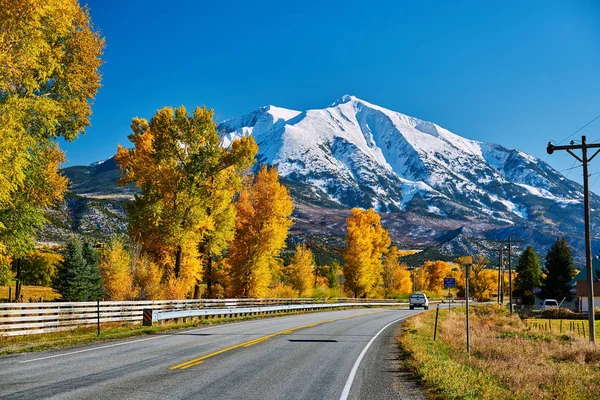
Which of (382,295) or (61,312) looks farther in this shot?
(382,295)

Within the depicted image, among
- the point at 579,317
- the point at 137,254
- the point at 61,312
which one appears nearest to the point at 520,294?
the point at 579,317

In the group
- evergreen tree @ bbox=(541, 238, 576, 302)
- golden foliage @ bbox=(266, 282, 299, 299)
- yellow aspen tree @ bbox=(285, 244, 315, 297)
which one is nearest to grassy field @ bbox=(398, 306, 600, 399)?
golden foliage @ bbox=(266, 282, 299, 299)

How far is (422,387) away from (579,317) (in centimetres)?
5385

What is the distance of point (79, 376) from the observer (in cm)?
1045

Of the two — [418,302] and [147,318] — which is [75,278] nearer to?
[147,318]

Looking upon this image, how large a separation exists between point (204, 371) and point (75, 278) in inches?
1837

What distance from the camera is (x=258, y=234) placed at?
139 feet

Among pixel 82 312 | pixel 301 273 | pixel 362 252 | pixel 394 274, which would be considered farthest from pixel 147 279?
pixel 394 274

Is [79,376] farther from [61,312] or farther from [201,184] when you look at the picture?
[201,184]

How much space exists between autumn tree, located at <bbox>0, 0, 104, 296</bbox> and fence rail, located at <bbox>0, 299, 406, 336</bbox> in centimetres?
239

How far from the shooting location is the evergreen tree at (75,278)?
52.1 m

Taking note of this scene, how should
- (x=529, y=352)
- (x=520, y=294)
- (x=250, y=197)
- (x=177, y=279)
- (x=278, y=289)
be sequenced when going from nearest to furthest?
(x=529, y=352) → (x=177, y=279) → (x=250, y=197) → (x=278, y=289) → (x=520, y=294)

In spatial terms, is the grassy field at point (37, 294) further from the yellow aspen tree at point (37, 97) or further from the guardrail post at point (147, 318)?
the yellow aspen tree at point (37, 97)

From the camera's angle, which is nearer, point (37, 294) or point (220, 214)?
point (220, 214)
